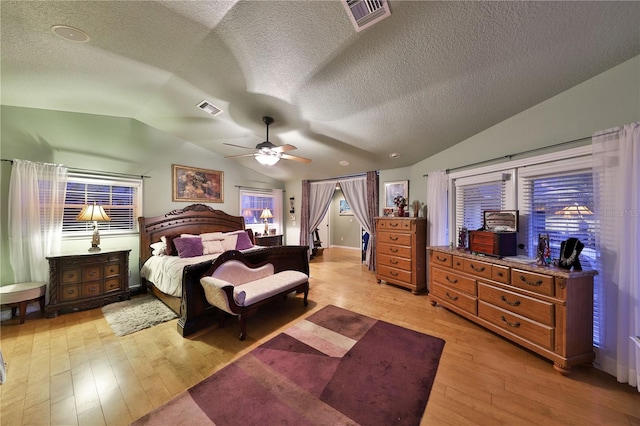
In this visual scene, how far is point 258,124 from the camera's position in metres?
3.49

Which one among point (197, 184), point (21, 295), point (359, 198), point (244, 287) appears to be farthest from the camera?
point (359, 198)

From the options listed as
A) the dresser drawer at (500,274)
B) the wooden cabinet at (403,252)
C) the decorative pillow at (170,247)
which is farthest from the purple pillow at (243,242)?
the dresser drawer at (500,274)

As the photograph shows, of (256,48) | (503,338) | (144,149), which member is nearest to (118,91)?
(144,149)

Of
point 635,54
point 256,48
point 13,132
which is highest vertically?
point 256,48

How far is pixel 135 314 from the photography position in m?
2.98

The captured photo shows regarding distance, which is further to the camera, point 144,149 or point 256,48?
point 144,149

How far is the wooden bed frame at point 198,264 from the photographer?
2.54 meters

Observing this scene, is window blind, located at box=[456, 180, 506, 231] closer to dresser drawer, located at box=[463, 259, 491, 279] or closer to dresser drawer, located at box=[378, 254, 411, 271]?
dresser drawer, located at box=[463, 259, 491, 279]

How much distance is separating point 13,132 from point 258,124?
10.7 feet

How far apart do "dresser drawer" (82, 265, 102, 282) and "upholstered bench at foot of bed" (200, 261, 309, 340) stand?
201 cm

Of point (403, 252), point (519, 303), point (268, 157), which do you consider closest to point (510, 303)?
point (519, 303)

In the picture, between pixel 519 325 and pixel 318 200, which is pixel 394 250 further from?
pixel 318 200

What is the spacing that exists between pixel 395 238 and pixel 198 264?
10.7 ft

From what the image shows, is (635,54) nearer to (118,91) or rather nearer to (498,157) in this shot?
(498,157)
